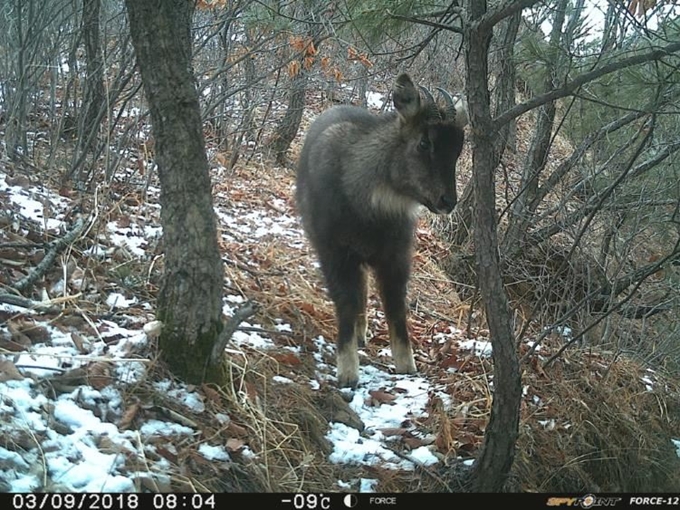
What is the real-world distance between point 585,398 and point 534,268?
10.8 ft

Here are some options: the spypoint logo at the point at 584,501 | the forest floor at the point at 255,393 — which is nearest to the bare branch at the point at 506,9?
the forest floor at the point at 255,393

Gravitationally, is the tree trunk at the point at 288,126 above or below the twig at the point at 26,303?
above

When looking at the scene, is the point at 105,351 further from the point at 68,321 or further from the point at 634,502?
the point at 634,502

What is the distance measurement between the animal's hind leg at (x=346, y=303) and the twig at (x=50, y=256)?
63.3 inches

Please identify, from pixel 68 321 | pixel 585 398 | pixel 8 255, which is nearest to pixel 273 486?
pixel 68 321

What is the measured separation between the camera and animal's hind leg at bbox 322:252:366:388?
4.51 metres

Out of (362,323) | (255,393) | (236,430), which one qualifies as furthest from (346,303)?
(236,430)

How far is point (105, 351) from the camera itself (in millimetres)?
3459

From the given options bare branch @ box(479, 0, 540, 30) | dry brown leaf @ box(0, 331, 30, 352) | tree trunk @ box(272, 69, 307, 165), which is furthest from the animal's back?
tree trunk @ box(272, 69, 307, 165)

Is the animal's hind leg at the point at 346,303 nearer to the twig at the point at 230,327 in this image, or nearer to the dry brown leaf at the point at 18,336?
the twig at the point at 230,327

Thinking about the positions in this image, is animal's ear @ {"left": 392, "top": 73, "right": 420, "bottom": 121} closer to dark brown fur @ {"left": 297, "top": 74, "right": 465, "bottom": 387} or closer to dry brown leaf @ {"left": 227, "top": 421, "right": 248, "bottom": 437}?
dark brown fur @ {"left": 297, "top": 74, "right": 465, "bottom": 387}

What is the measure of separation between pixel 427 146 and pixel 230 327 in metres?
1.79

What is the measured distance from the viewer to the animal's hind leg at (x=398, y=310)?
4.81m

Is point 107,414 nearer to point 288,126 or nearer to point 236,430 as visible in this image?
point 236,430
